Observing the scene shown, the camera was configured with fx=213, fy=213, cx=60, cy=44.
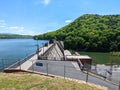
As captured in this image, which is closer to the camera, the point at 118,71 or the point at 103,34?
the point at 118,71

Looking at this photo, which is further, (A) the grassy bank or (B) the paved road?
(B) the paved road

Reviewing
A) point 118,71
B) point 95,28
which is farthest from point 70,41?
point 118,71

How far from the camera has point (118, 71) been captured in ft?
121

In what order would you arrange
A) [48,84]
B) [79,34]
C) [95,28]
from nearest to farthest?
[48,84] < [79,34] < [95,28]

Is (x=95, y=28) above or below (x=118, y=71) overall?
above

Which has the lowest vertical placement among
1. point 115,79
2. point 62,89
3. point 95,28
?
point 115,79

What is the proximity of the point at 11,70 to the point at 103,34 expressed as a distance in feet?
365

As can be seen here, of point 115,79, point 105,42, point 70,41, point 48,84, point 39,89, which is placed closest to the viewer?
point 39,89

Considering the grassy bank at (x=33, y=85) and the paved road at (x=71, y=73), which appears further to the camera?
the paved road at (x=71, y=73)

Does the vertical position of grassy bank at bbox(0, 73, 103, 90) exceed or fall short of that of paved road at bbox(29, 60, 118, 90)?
it exceeds it

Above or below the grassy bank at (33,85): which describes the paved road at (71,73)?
below

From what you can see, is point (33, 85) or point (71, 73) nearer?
point (33, 85)

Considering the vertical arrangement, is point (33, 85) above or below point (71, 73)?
above

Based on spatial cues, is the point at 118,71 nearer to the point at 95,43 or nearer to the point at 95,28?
the point at 95,43
